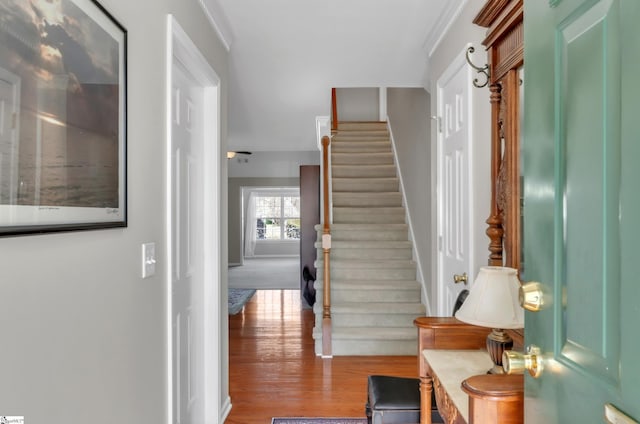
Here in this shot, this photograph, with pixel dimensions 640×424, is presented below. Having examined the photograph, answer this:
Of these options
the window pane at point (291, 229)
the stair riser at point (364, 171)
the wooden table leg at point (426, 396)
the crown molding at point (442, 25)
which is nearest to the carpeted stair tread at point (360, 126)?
the stair riser at point (364, 171)

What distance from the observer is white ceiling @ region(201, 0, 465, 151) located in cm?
246

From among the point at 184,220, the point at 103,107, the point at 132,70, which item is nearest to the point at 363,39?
the point at 184,220

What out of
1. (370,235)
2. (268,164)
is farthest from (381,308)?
(268,164)

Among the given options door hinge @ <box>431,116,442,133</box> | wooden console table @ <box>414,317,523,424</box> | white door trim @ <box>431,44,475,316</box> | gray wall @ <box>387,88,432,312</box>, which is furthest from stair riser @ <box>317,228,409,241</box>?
wooden console table @ <box>414,317,523,424</box>

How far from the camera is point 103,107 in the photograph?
1.22m

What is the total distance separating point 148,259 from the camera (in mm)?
1545

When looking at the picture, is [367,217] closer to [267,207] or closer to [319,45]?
[319,45]

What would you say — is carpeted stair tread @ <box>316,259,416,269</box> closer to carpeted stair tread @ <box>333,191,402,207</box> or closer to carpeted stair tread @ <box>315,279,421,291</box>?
carpeted stair tread @ <box>315,279,421,291</box>

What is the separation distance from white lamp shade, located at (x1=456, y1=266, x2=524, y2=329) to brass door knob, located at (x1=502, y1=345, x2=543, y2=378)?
43cm

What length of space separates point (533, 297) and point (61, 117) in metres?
1.10

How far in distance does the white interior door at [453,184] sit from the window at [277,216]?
30.3 ft

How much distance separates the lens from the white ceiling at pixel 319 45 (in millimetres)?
2455

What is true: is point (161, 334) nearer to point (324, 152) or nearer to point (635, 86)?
point (635, 86)

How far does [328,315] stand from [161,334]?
8.34ft
